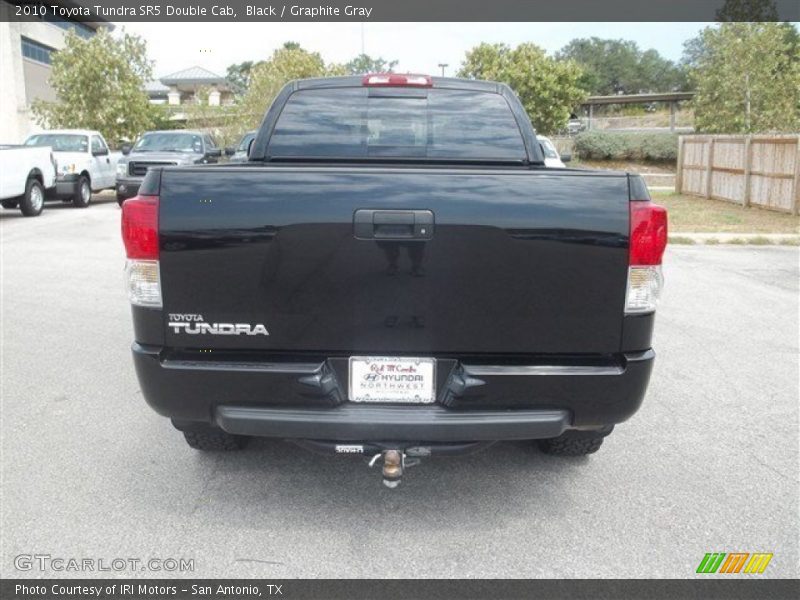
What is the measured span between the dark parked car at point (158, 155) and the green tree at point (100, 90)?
1233cm

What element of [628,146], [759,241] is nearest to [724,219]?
[759,241]

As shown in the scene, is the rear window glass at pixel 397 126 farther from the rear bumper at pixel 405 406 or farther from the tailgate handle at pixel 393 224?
the rear bumper at pixel 405 406

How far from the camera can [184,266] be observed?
3027 millimetres

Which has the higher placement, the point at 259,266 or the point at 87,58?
the point at 87,58

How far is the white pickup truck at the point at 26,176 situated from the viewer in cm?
1538

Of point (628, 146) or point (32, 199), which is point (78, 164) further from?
point (628, 146)

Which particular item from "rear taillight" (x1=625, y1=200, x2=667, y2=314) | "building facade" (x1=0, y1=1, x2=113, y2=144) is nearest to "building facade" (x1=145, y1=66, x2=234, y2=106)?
"building facade" (x1=0, y1=1, x2=113, y2=144)

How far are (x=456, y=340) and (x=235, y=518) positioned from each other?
135 cm

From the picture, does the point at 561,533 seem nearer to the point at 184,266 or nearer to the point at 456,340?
the point at 456,340

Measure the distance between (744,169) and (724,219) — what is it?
3.23 meters

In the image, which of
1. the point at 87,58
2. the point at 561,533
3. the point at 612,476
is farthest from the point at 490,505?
the point at 87,58

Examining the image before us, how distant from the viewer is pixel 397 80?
468 cm

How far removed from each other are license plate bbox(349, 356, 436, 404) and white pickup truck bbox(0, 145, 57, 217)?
47.9ft

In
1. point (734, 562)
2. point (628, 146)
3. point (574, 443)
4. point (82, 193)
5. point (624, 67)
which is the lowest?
point (734, 562)
